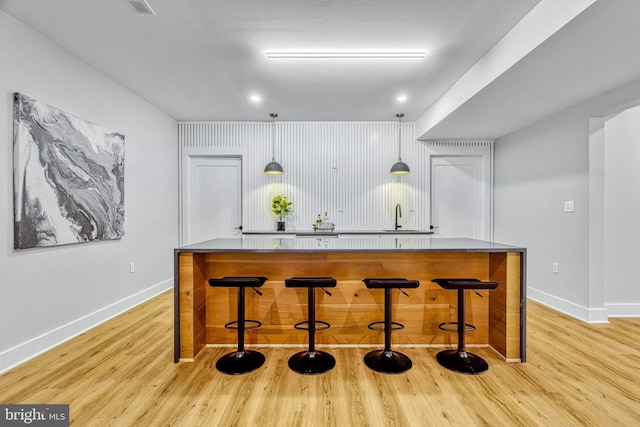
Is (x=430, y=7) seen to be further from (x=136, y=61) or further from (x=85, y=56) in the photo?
(x=85, y=56)

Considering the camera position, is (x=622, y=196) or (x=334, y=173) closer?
(x=622, y=196)

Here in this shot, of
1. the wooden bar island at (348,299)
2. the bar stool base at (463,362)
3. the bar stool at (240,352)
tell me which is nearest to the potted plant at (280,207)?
the wooden bar island at (348,299)

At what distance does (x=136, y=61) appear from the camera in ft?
9.91

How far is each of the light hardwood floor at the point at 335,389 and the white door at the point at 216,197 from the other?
8.65ft

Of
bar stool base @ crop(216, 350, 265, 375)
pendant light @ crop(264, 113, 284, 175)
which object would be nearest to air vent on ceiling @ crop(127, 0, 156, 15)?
pendant light @ crop(264, 113, 284, 175)

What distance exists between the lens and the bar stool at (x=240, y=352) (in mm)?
2248

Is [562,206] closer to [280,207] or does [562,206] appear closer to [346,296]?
[346,296]

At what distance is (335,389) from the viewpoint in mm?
2035

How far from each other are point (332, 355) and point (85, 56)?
12.0 feet

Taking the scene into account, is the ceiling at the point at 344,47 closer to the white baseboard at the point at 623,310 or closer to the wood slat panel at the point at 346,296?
the wood slat panel at the point at 346,296

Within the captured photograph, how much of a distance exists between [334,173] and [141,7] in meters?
3.45

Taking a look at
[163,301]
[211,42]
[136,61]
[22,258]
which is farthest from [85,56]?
[163,301]

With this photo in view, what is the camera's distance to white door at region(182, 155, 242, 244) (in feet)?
17.0

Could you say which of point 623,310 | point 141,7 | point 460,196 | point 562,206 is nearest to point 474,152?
point 460,196
